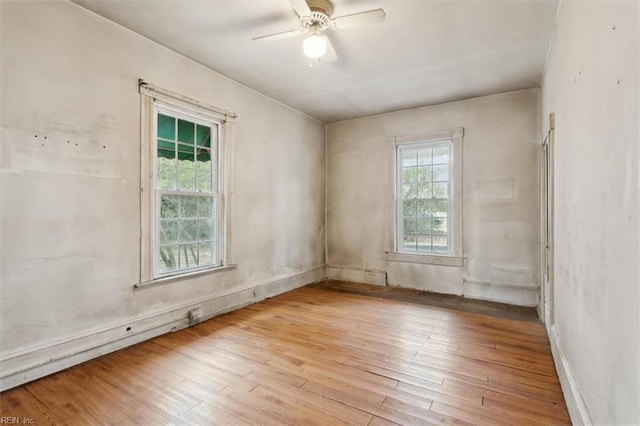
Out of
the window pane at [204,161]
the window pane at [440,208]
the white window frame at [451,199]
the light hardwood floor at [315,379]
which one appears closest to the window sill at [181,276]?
the light hardwood floor at [315,379]

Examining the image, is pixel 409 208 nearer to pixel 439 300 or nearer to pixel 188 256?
pixel 439 300

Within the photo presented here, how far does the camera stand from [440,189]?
485 cm

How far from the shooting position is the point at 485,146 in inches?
175

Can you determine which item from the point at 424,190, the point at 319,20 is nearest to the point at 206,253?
the point at 319,20

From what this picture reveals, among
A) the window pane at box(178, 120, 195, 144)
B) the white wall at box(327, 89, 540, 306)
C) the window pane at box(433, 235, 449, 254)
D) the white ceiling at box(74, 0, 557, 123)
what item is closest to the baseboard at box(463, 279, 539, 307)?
the white wall at box(327, 89, 540, 306)

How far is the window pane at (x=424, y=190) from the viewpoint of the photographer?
194 inches

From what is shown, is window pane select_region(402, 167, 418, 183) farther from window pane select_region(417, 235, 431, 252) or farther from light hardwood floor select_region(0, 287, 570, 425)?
light hardwood floor select_region(0, 287, 570, 425)

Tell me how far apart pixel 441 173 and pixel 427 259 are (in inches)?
52.9

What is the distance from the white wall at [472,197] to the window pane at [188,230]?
2.77 meters

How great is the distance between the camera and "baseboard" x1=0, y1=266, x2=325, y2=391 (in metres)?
2.21

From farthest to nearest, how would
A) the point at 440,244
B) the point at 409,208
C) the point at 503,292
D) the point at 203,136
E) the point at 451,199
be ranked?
the point at 409,208 < the point at 440,244 < the point at 451,199 < the point at 503,292 < the point at 203,136

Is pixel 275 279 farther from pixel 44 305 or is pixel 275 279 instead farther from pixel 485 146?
pixel 485 146

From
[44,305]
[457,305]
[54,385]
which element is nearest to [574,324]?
[457,305]

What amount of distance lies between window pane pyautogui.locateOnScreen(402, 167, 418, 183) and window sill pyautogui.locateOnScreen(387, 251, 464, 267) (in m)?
1.20
